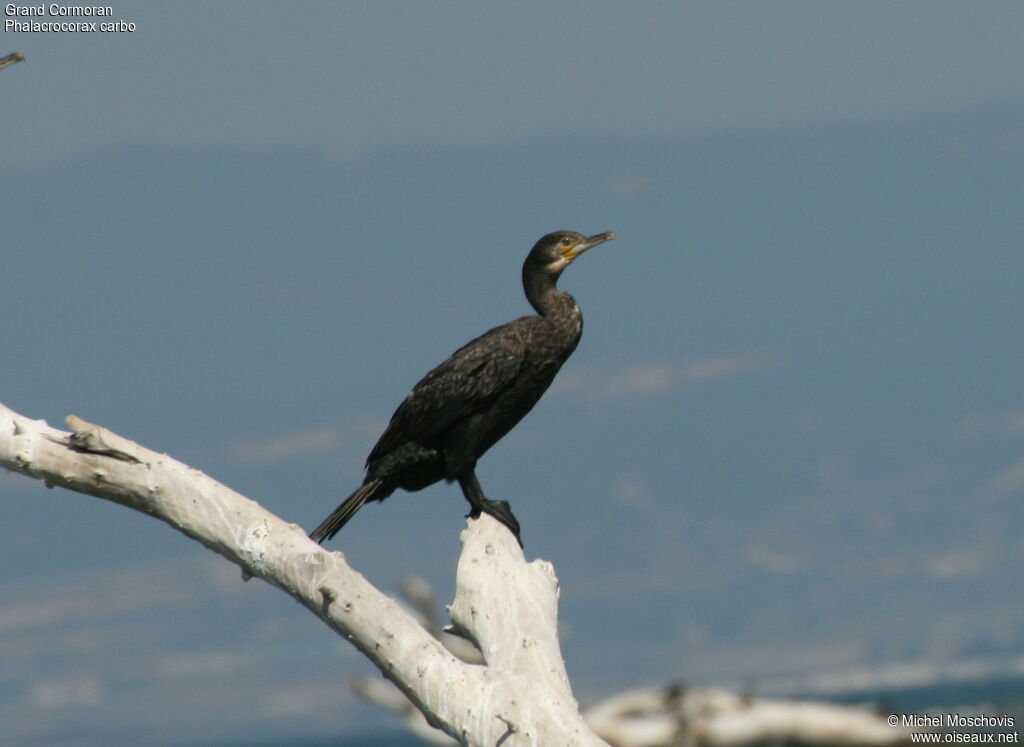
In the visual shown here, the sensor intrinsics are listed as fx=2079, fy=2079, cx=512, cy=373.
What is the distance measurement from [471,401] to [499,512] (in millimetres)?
833

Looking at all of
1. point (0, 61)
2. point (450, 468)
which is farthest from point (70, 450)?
point (450, 468)

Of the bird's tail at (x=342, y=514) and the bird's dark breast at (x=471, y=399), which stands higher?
the bird's dark breast at (x=471, y=399)

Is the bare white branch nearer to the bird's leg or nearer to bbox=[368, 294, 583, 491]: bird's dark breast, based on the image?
the bird's leg

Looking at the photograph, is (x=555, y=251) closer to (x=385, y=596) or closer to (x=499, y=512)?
(x=499, y=512)

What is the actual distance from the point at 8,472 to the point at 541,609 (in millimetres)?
1946

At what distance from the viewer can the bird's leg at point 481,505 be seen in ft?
30.7

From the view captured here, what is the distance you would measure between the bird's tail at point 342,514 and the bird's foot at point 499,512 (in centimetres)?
50

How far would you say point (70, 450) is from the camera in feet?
22.2

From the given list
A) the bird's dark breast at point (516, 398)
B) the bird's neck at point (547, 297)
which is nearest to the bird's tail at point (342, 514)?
the bird's dark breast at point (516, 398)

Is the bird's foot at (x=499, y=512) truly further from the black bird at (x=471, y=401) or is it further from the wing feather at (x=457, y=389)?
the wing feather at (x=457, y=389)

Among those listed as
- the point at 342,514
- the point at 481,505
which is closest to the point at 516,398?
the point at 481,505

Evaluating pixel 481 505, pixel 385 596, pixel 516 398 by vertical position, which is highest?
pixel 516 398

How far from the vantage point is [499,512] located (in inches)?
378

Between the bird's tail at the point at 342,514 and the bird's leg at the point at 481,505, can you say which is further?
the bird's leg at the point at 481,505
